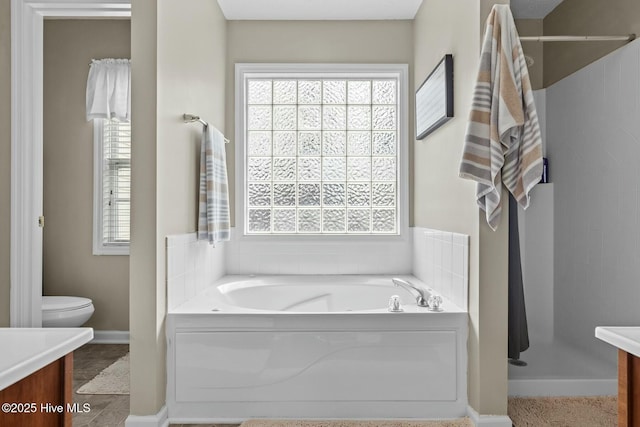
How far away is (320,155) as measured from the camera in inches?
141

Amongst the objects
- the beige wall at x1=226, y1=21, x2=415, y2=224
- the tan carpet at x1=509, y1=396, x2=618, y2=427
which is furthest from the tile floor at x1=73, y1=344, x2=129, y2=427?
the beige wall at x1=226, y1=21, x2=415, y2=224

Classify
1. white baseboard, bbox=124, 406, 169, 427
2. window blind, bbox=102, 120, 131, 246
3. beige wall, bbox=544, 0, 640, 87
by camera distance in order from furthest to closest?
window blind, bbox=102, 120, 131, 246
beige wall, bbox=544, 0, 640, 87
white baseboard, bbox=124, 406, 169, 427

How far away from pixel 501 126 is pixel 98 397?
2.49 m

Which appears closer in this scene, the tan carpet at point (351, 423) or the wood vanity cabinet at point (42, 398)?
the wood vanity cabinet at point (42, 398)

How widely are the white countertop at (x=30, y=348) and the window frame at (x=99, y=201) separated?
2803mm

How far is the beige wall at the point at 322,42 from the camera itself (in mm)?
3453

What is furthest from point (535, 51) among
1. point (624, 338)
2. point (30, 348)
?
point (30, 348)

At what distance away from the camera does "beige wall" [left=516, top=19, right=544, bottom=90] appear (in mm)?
3410

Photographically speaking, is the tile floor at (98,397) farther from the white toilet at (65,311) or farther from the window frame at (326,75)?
the window frame at (326,75)

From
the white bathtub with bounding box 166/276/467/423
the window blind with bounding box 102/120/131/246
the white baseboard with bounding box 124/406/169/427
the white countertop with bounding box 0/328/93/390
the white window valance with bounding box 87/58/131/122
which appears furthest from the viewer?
the window blind with bounding box 102/120/131/246

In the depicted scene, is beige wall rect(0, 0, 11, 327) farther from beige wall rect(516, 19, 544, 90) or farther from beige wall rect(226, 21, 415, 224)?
beige wall rect(516, 19, 544, 90)

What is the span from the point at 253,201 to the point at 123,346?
4.89 feet

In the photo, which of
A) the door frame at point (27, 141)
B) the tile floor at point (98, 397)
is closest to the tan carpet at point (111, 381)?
the tile floor at point (98, 397)

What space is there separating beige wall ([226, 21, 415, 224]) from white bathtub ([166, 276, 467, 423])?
1804 millimetres
